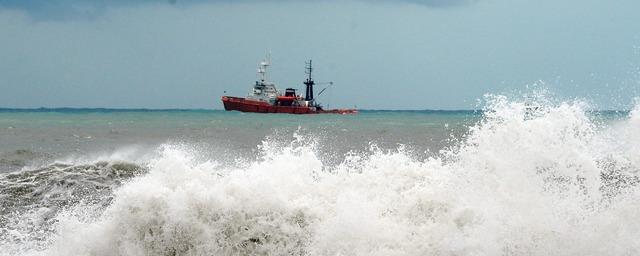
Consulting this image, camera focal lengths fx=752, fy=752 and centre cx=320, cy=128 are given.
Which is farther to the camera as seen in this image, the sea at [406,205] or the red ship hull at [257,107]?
the red ship hull at [257,107]

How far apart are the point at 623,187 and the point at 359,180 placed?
117 inches

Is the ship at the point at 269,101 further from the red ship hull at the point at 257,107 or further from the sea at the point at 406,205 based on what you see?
the sea at the point at 406,205

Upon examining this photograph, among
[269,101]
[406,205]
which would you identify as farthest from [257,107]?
[406,205]

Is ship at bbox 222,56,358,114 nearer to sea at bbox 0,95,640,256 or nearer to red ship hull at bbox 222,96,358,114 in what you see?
red ship hull at bbox 222,96,358,114

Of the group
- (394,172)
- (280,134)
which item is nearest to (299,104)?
(280,134)

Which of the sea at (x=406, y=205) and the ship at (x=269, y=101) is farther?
the ship at (x=269, y=101)

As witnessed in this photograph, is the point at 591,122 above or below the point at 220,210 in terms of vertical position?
above

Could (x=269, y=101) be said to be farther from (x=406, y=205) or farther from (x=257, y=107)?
(x=406, y=205)

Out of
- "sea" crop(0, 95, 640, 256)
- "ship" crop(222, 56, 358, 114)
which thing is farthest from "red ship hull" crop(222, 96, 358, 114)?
"sea" crop(0, 95, 640, 256)

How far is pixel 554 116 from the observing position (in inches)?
330

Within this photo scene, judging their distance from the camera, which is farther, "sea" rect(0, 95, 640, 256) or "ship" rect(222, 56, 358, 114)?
"ship" rect(222, 56, 358, 114)

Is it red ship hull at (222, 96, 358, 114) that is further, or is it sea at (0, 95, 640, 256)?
red ship hull at (222, 96, 358, 114)

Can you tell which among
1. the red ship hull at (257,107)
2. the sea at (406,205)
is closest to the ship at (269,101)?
the red ship hull at (257,107)

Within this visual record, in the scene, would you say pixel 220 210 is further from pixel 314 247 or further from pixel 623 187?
pixel 623 187
